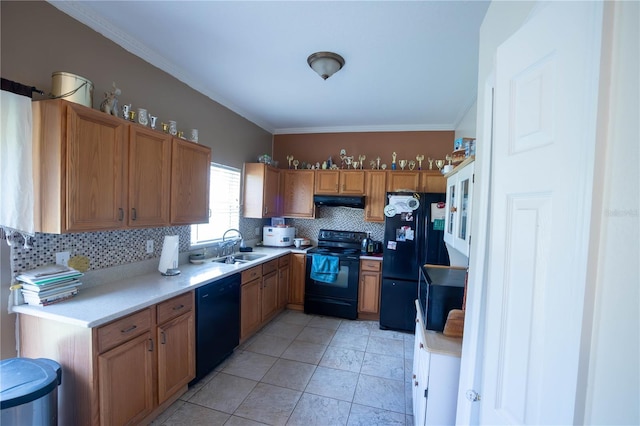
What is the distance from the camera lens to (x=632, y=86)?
51 cm

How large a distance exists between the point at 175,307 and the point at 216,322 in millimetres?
544

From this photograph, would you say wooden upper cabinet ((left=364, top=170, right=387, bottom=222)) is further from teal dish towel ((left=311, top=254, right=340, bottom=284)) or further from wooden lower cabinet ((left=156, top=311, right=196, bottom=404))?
wooden lower cabinet ((left=156, top=311, right=196, bottom=404))

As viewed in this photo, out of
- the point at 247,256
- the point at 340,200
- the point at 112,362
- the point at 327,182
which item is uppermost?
the point at 327,182

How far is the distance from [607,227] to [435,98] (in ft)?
9.66

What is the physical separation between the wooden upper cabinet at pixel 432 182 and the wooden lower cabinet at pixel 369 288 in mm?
1218

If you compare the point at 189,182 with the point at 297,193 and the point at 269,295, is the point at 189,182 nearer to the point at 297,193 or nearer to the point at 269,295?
the point at 269,295

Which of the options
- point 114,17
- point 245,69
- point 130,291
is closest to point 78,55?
point 114,17

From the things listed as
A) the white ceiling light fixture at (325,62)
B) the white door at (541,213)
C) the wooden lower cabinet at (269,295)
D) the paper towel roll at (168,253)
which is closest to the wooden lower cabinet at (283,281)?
the wooden lower cabinet at (269,295)

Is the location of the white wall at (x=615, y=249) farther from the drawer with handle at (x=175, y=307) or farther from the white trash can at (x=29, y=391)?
the drawer with handle at (x=175, y=307)

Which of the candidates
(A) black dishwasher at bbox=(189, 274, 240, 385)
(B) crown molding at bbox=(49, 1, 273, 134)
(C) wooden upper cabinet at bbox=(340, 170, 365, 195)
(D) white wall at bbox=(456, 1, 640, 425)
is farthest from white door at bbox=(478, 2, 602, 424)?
(C) wooden upper cabinet at bbox=(340, 170, 365, 195)

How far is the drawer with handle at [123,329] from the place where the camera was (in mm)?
1500

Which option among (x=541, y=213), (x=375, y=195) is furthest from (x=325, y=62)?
(x=375, y=195)

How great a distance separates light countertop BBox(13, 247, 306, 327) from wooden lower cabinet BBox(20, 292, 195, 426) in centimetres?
6

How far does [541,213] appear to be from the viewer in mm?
681
